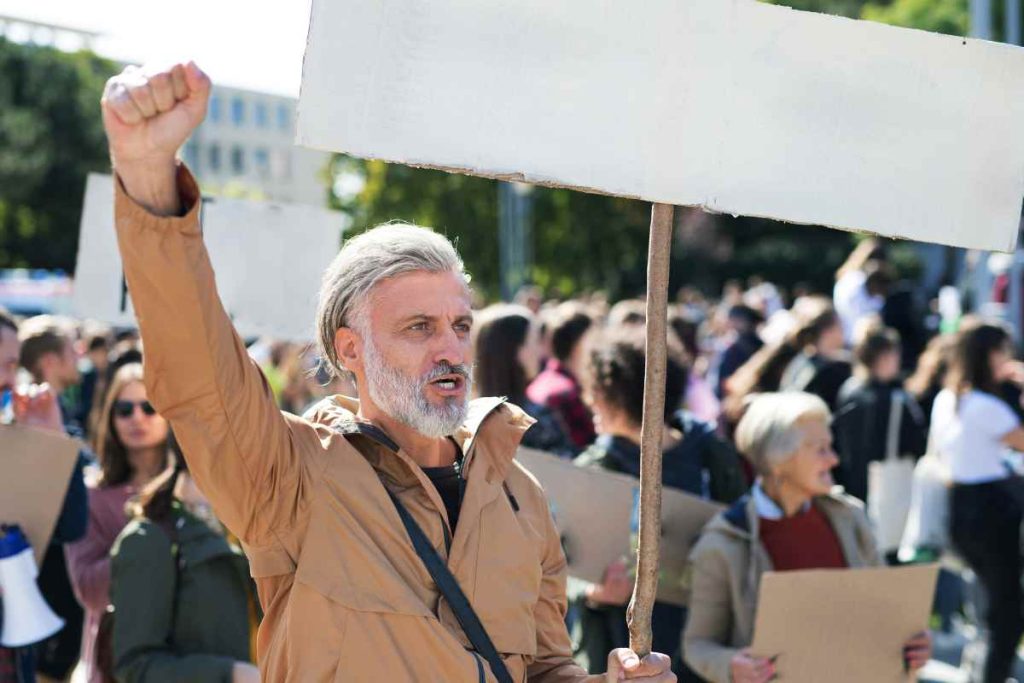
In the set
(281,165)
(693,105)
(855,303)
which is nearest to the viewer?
(693,105)

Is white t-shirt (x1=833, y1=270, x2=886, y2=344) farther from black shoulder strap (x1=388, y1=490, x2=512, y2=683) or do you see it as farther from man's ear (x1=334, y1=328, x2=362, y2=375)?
black shoulder strap (x1=388, y1=490, x2=512, y2=683)

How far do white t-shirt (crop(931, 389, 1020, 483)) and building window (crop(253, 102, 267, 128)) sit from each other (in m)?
89.7

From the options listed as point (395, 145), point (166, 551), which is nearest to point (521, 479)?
point (395, 145)

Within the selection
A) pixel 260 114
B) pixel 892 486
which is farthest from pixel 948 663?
pixel 260 114

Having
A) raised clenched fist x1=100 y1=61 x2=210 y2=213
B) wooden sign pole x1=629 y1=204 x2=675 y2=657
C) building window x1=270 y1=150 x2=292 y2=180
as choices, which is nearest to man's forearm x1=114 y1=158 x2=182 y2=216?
raised clenched fist x1=100 y1=61 x2=210 y2=213

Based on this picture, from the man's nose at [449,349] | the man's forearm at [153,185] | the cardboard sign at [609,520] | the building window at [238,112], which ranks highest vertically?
the building window at [238,112]

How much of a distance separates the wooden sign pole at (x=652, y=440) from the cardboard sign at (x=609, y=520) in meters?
1.75

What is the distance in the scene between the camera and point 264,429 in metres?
2.14

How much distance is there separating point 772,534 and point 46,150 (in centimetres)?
4449

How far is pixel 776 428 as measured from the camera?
4.05 metres

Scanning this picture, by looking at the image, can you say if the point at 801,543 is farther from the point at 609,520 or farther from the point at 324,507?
the point at 324,507

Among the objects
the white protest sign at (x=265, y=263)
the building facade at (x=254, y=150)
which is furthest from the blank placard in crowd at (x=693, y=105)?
the building facade at (x=254, y=150)

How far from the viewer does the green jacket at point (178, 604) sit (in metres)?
3.33

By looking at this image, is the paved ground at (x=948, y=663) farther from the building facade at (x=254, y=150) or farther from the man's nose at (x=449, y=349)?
the building facade at (x=254, y=150)
